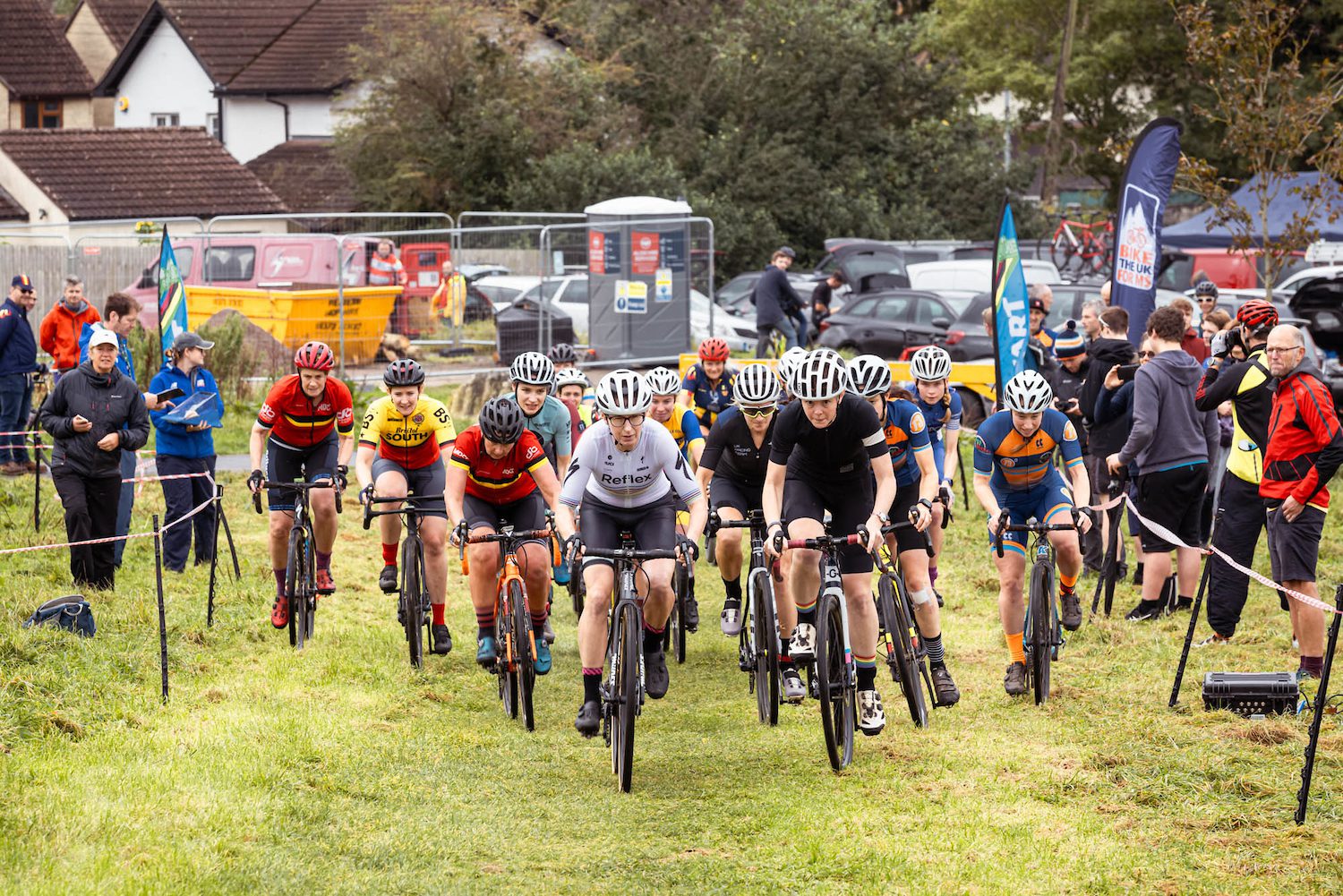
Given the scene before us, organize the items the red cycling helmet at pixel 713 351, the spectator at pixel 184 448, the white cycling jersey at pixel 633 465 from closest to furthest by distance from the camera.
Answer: the white cycling jersey at pixel 633 465 → the red cycling helmet at pixel 713 351 → the spectator at pixel 184 448

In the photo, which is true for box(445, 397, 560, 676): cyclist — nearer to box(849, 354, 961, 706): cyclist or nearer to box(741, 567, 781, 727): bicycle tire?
box(741, 567, 781, 727): bicycle tire

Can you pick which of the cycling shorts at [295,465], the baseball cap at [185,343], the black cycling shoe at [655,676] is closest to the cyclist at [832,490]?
the black cycling shoe at [655,676]

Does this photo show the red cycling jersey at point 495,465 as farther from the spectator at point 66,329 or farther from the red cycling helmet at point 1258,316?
the spectator at point 66,329

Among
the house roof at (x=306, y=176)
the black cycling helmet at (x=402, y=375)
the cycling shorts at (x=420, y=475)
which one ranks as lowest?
the cycling shorts at (x=420, y=475)

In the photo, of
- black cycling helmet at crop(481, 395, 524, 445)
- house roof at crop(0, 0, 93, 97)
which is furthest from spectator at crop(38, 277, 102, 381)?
house roof at crop(0, 0, 93, 97)

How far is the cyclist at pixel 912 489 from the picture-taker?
889 cm

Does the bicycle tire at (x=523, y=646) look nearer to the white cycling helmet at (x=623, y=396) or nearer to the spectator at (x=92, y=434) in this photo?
the white cycling helmet at (x=623, y=396)

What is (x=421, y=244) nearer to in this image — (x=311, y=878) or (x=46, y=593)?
(x=46, y=593)

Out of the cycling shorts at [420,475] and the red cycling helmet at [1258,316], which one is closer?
the red cycling helmet at [1258,316]

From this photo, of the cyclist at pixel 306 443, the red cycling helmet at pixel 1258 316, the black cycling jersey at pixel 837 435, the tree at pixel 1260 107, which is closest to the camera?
the black cycling jersey at pixel 837 435

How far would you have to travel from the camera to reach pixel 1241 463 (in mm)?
10172

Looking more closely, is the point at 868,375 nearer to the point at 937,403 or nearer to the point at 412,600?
the point at 937,403

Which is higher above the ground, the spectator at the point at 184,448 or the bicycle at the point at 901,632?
the spectator at the point at 184,448

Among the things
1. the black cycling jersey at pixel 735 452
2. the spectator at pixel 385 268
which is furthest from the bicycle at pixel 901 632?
the spectator at pixel 385 268
